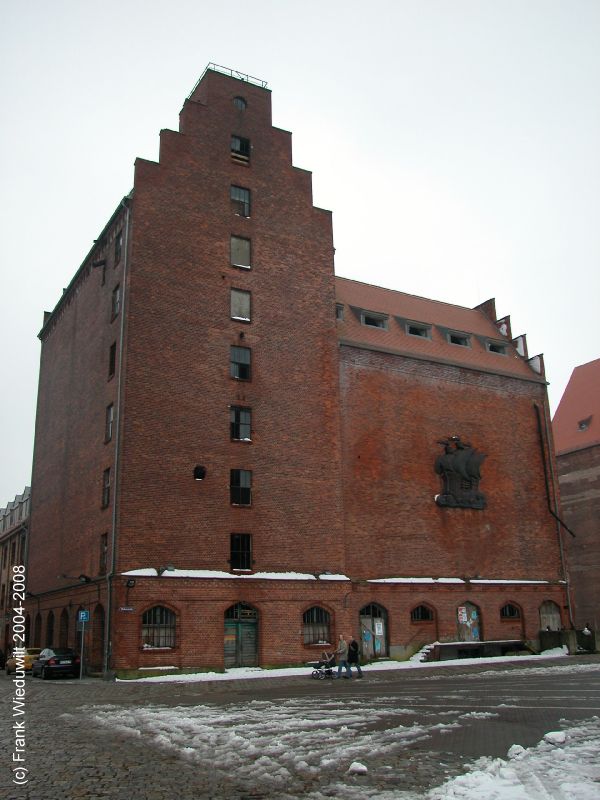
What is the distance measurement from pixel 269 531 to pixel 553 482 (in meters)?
20.0

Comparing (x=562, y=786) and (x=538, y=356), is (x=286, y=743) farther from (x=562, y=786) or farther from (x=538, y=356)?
(x=538, y=356)

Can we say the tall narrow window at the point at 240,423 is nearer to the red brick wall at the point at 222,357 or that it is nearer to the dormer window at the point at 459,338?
the red brick wall at the point at 222,357

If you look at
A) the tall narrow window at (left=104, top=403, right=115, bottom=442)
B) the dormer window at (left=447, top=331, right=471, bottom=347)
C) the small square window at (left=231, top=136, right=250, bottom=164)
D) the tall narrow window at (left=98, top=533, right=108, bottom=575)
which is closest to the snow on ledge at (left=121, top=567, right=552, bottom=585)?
the tall narrow window at (left=98, top=533, right=108, bottom=575)

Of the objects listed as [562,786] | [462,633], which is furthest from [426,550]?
[562,786]

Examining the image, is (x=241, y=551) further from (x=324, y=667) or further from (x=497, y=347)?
(x=497, y=347)

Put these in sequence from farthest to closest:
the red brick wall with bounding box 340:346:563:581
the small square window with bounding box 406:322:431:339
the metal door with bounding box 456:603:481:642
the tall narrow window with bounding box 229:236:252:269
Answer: the small square window with bounding box 406:322:431:339 < the metal door with bounding box 456:603:481:642 < the red brick wall with bounding box 340:346:563:581 < the tall narrow window with bounding box 229:236:252:269

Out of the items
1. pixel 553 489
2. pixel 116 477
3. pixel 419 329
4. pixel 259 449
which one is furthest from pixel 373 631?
pixel 419 329

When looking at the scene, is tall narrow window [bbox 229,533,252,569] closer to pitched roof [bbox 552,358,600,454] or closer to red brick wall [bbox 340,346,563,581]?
red brick wall [bbox 340,346,563,581]

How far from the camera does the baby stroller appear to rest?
90.4 feet

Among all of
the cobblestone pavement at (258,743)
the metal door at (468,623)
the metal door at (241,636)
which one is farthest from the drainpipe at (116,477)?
the metal door at (468,623)

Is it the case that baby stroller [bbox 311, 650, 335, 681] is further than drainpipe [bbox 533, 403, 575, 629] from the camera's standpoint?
No

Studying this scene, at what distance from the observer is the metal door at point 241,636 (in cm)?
3142

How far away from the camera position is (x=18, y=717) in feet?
53.6

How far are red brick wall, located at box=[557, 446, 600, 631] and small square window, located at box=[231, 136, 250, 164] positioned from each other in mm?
31457
